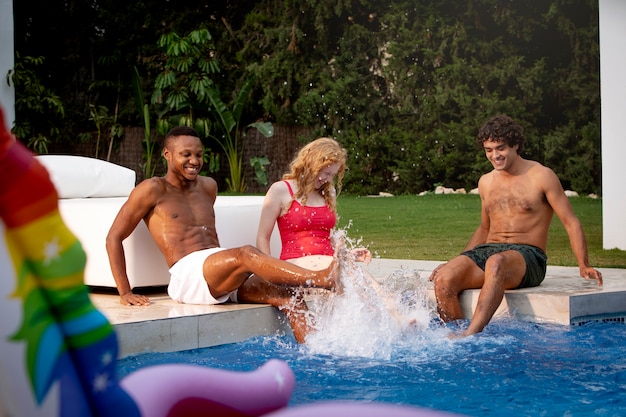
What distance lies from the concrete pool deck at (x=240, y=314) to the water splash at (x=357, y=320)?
39 centimetres

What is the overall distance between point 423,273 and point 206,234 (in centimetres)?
193

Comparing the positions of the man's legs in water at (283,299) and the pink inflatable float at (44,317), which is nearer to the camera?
the pink inflatable float at (44,317)

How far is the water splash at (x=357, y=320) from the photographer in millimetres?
4117

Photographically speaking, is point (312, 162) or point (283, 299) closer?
point (283, 299)

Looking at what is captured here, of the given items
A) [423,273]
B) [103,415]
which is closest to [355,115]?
[423,273]

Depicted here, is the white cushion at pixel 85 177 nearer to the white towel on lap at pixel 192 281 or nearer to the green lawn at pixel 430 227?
the white towel on lap at pixel 192 281

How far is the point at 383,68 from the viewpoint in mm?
17750

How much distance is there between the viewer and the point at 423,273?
6.04 m

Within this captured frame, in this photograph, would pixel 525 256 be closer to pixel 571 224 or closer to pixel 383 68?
pixel 571 224

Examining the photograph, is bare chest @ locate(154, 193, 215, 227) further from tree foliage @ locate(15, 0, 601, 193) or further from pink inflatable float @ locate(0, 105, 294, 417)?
tree foliage @ locate(15, 0, 601, 193)

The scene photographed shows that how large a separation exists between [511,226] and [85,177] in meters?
3.05

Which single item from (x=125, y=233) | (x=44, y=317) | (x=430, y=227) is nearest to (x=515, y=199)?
(x=125, y=233)

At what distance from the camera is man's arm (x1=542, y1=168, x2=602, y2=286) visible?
4797 millimetres

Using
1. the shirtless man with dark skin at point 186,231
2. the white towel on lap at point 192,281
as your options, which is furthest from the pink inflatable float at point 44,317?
the white towel on lap at point 192,281
